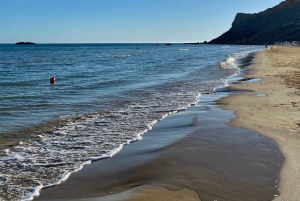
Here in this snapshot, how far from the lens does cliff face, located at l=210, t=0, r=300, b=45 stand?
419 feet

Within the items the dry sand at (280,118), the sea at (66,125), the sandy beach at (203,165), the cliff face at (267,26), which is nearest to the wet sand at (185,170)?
the sandy beach at (203,165)

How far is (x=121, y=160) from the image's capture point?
5.71m

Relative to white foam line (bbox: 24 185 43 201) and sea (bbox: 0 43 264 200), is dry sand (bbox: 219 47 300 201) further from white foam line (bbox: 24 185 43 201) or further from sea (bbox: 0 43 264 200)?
white foam line (bbox: 24 185 43 201)

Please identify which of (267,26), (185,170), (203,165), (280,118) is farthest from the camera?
(267,26)

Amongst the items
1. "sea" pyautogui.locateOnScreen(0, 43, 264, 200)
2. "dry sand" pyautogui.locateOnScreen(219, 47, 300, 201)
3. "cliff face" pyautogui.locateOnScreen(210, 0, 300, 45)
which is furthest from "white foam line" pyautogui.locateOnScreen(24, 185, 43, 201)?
"cliff face" pyautogui.locateOnScreen(210, 0, 300, 45)

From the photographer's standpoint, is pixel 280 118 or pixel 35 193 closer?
pixel 35 193

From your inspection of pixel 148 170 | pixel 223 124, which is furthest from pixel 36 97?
pixel 148 170

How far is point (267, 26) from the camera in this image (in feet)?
512

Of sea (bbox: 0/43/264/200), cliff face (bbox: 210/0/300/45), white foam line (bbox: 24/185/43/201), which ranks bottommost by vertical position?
white foam line (bbox: 24/185/43/201)

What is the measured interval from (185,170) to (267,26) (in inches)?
6562

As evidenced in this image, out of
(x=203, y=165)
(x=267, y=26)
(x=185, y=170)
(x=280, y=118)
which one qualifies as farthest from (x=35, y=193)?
(x=267, y=26)

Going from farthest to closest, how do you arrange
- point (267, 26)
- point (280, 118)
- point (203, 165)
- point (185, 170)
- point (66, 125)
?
point (267, 26) → point (66, 125) → point (280, 118) → point (203, 165) → point (185, 170)

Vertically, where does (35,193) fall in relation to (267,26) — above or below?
below

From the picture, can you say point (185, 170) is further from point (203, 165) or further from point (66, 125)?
point (66, 125)
